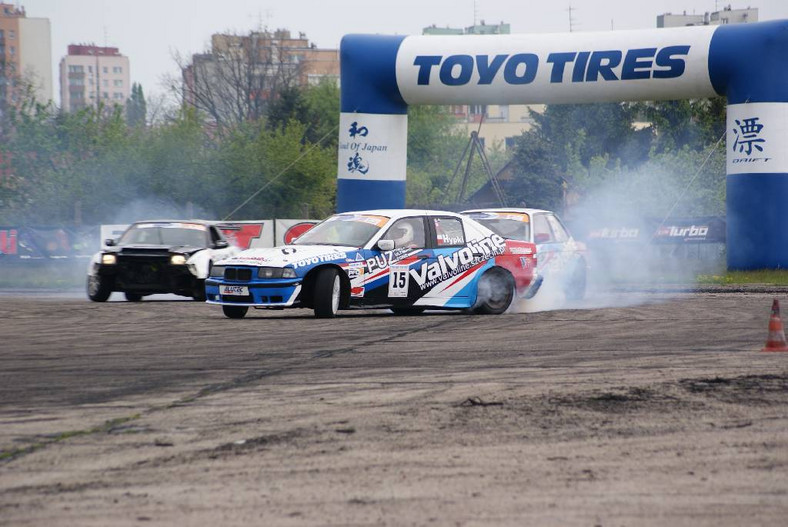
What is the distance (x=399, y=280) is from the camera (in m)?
15.3

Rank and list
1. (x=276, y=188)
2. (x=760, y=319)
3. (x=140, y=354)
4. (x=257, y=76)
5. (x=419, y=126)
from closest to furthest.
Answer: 1. (x=140, y=354)
2. (x=760, y=319)
3. (x=276, y=188)
4. (x=257, y=76)
5. (x=419, y=126)

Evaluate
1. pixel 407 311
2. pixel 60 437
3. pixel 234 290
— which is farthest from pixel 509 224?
pixel 60 437

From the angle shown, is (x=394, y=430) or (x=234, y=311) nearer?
(x=394, y=430)

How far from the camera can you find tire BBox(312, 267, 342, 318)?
14.5 meters

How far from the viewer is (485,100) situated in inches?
1037

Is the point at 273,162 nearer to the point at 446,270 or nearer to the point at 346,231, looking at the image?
the point at 346,231

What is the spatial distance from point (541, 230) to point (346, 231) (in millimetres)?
4399

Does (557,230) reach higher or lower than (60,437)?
higher

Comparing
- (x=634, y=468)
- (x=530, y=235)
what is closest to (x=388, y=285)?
(x=530, y=235)

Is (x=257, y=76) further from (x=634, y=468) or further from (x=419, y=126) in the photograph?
(x=634, y=468)

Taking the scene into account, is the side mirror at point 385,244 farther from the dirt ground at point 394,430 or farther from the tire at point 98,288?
the tire at point 98,288

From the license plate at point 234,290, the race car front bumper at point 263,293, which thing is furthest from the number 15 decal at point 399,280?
the license plate at point 234,290

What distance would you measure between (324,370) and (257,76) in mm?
76539

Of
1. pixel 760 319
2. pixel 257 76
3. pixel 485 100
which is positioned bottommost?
pixel 760 319
